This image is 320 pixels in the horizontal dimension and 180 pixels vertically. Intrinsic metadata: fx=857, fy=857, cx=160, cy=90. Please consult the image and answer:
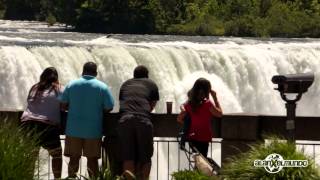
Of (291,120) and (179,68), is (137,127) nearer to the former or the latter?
(291,120)

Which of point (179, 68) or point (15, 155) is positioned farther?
point (179, 68)

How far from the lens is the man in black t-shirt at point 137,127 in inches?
296

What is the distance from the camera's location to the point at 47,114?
311 inches

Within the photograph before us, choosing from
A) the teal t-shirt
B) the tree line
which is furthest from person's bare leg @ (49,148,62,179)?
the tree line

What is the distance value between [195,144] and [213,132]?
0.68 ft

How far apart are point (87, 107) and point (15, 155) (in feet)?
5.45

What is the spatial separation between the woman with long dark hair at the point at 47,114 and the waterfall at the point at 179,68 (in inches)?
516

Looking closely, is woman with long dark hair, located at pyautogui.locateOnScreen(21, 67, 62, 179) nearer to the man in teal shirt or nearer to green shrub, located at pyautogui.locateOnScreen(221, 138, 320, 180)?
the man in teal shirt

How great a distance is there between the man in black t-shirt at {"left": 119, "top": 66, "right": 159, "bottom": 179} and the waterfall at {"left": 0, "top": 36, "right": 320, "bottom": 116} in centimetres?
1361

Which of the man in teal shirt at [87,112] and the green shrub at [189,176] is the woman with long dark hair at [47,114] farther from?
the green shrub at [189,176]

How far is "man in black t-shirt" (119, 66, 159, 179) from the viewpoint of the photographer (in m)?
7.51

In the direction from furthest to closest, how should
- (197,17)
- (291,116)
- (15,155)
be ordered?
1. (197,17)
2. (291,116)
3. (15,155)

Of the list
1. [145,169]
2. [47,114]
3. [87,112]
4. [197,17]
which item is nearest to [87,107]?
[87,112]

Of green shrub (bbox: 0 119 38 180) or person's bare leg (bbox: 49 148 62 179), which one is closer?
green shrub (bbox: 0 119 38 180)
